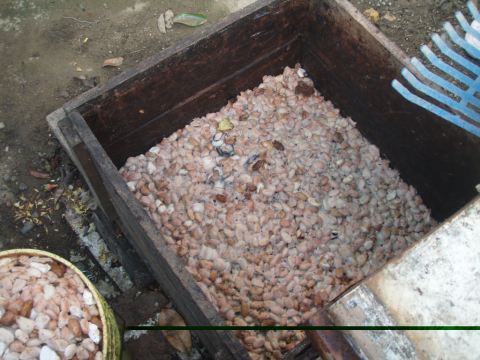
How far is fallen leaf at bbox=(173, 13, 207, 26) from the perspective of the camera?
294 centimetres

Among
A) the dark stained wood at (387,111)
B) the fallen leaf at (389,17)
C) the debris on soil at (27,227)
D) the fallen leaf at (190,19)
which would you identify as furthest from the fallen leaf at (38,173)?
the fallen leaf at (389,17)

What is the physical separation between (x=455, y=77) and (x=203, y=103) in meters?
1.29

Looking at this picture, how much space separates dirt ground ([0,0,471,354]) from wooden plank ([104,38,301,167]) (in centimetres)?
47

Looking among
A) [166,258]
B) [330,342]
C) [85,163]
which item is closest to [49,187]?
[85,163]

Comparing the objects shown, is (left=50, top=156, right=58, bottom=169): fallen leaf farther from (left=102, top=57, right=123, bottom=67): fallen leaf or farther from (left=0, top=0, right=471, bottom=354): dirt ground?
(left=102, top=57, right=123, bottom=67): fallen leaf

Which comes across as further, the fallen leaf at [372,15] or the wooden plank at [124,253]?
the fallen leaf at [372,15]

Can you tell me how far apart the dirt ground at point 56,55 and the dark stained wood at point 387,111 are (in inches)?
38.7

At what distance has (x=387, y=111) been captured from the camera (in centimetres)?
206

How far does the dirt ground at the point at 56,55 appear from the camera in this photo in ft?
7.42

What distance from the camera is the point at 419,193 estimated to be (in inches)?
83.7

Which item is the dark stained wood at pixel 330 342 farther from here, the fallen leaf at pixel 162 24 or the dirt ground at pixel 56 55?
the fallen leaf at pixel 162 24

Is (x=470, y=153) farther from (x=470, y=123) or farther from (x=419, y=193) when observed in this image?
(x=419, y=193)

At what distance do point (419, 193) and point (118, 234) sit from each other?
166 centimetres

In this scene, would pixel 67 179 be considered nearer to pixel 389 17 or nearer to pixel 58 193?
pixel 58 193
